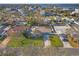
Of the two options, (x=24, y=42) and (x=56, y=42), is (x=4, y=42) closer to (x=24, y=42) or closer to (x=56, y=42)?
(x=24, y=42)

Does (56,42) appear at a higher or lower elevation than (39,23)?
lower

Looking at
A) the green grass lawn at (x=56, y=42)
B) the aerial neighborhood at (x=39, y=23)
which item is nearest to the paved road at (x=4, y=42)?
the aerial neighborhood at (x=39, y=23)

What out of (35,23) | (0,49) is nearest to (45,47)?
(35,23)

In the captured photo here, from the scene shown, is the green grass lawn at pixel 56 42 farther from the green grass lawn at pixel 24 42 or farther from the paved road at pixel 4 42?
the paved road at pixel 4 42

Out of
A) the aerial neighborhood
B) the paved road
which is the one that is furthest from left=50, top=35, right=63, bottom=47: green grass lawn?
the paved road

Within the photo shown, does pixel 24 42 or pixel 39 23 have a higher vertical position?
pixel 39 23

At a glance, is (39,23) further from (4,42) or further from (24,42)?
(4,42)

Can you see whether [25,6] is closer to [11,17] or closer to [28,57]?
[11,17]

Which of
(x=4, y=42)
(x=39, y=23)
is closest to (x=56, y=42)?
(x=39, y=23)

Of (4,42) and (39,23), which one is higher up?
(39,23)
